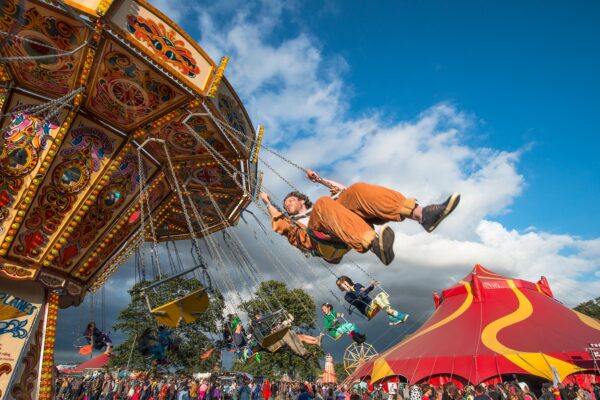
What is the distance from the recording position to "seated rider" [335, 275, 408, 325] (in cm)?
435

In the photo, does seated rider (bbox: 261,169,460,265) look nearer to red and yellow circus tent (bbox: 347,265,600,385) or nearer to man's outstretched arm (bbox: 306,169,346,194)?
man's outstretched arm (bbox: 306,169,346,194)

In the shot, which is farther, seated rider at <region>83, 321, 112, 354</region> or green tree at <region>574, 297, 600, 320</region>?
green tree at <region>574, 297, 600, 320</region>

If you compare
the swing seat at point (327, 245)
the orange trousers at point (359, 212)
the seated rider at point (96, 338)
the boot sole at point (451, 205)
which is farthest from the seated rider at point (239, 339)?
the boot sole at point (451, 205)

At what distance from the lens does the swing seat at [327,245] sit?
3273 mm

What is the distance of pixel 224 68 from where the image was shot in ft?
16.9

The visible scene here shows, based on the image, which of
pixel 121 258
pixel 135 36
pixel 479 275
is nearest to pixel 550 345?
pixel 479 275

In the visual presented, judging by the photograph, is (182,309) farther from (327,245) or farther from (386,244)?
(386,244)

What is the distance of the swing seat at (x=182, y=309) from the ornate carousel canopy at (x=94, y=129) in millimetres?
2277

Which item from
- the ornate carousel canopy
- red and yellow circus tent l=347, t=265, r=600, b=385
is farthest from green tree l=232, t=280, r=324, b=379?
the ornate carousel canopy

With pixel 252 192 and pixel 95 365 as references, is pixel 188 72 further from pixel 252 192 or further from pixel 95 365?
pixel 95 365

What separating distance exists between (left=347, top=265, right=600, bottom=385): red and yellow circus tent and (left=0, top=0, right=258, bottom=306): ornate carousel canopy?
31.2ft

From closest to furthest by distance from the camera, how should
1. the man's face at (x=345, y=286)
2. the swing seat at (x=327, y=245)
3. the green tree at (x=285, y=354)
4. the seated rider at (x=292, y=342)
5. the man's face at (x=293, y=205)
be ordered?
the swing seat at (x=327, y=245) → the man's face at (x=293, y=205) → the man's face at (x=345, y=286) → the seated rider at (x=292, y=342) → the green tree at (x=285, y=354)

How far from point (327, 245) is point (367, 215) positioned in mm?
516

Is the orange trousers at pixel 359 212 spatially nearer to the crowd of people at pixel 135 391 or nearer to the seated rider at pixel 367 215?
the seated rider at pixel 367 215
